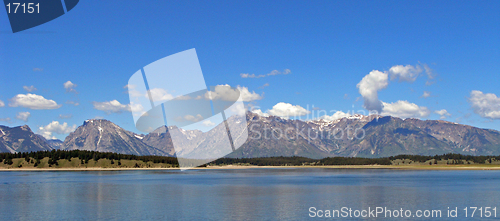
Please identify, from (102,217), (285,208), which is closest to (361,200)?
(285,208)

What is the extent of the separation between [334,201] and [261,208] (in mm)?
15931

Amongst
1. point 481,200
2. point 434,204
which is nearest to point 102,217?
point 434,204

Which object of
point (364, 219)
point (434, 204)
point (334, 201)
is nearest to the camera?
point (364, 219)

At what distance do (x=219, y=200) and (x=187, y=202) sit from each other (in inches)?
250

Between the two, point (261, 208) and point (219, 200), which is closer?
point (261, 208)

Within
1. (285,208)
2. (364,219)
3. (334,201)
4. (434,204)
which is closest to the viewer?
(364,219)

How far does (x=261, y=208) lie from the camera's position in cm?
6231

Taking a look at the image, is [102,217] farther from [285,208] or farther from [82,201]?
[285,208]

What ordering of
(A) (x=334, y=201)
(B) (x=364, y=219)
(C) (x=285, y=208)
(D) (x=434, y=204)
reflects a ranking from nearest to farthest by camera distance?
(B) (x=364, y=219) → (C) (x=285, y=208) → (D) (x=434, y=204) → (A) (x=334, y=201)

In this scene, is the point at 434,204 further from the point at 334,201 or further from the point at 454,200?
the point at 334,201

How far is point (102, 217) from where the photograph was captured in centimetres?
5322

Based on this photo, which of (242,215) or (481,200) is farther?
(481,200)

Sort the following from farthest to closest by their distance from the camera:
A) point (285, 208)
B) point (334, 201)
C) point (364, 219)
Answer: point (334, 201), point (285, 208), point (364, 219)

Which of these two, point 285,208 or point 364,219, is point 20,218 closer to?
point 285,208
